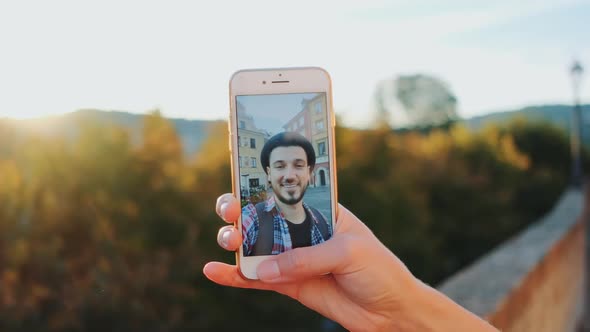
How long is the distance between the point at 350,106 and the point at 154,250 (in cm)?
408

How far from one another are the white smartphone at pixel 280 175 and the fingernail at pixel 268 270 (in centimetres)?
8

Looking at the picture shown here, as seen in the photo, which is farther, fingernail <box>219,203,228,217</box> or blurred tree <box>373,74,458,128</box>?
blurred tree <box>373,74,458,128</box>

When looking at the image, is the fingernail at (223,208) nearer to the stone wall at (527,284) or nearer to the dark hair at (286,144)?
the dark hair at (286,144)

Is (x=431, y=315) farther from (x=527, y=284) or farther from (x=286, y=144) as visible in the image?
(x=527, y=284)

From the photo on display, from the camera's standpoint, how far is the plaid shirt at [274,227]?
1472mm

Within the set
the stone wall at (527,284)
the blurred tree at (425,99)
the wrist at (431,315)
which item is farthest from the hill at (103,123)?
the blurred tree at (425,99)

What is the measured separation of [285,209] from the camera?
1478 mm

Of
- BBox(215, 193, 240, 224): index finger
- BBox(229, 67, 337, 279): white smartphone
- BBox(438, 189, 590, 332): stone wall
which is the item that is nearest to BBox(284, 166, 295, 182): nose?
BBox(229, 67, 337, 279): white smartphone

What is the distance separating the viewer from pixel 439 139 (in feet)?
47.7

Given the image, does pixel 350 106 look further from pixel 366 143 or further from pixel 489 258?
pixel 489 258

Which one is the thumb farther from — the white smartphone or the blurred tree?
the blurred tree

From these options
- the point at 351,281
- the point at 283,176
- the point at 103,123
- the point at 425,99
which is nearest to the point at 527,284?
the point at 351,281

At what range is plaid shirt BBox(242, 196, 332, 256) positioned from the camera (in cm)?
147

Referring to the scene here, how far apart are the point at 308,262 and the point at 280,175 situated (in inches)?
9.5
